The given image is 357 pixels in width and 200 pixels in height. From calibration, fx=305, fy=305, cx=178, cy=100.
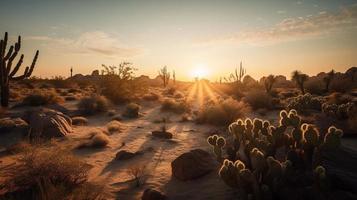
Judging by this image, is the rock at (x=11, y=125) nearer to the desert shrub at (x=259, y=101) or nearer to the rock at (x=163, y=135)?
the rock at (x=163, y=135)

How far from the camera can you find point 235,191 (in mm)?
6012

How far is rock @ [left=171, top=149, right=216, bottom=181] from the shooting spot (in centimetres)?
722

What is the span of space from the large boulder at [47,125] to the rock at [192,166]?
580 centimetres

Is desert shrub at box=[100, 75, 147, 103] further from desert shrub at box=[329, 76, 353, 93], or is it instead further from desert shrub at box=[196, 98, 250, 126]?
desert shrub at box=[329, 76, 353, 93]

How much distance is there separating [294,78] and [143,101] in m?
18.1

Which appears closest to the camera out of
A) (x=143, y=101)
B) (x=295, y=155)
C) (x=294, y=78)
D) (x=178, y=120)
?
(x=295, y=155)

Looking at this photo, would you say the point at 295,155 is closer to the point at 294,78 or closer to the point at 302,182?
the point at 302,182

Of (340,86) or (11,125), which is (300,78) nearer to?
(340,86)

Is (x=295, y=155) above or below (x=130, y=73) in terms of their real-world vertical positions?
below

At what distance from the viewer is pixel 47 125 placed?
11422 millimetres

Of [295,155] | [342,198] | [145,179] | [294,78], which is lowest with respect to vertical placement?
[145,179]

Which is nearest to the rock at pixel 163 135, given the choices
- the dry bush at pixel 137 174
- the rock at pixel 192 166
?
the dry bush at pixel 137 174

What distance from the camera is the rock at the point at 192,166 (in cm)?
722

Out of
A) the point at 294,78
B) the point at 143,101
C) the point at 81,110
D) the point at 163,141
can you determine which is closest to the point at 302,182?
the point at 163,141
